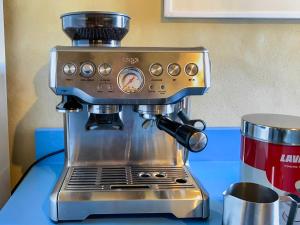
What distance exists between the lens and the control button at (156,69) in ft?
1.85

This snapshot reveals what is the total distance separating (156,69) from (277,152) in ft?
0.78

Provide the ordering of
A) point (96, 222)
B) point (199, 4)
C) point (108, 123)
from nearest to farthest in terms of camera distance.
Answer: point (96, 222) < point (108, 123) < point (199, 4)

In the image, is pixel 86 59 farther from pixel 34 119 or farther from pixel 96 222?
pixel 34 119

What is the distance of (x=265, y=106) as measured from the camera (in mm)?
938

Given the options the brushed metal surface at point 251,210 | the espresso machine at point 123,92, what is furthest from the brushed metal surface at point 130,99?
the brushed metal surface at point 251,210

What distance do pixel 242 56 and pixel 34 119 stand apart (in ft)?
1.83

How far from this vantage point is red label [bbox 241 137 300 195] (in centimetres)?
56

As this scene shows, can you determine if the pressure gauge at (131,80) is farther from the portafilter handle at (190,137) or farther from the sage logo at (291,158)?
the sage logo at (291,158)

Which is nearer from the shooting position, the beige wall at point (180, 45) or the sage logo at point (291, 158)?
the sage logo at point (291, 158)

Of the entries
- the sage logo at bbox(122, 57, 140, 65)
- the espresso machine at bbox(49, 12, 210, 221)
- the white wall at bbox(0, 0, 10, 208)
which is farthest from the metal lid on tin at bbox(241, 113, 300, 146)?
the white wall at bbox(0, 0, 10, 208)

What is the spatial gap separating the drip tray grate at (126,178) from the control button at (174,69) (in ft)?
0.63

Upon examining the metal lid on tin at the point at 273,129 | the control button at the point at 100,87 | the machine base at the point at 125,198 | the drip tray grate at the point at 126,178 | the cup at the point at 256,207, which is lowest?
the machine base at the point at 125,198

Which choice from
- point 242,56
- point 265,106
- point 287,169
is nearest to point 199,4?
point 242,56

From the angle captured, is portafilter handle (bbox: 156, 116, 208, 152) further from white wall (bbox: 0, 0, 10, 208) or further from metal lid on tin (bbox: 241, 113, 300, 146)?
white wall (bbox: 0, 0, 10, 208)
